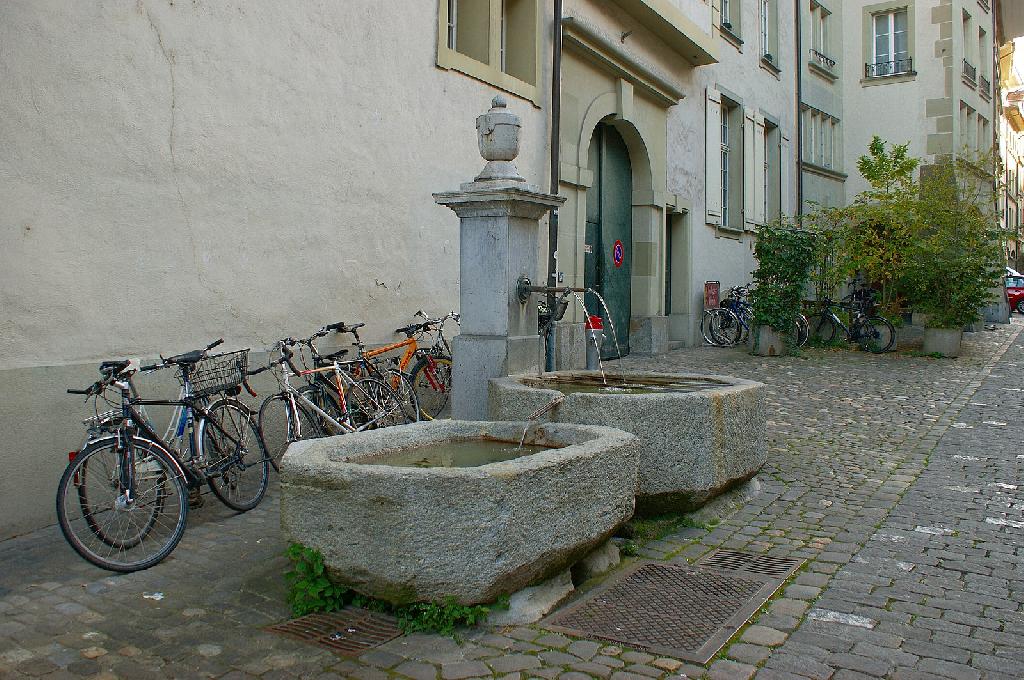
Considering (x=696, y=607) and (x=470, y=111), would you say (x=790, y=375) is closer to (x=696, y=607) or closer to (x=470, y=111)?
(x=470, y=111)

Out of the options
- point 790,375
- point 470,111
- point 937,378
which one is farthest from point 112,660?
point 937,378

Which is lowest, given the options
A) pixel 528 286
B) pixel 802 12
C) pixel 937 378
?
pixel 937 378

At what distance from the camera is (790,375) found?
39.2 ft

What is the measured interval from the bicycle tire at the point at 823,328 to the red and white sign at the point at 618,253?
4.19 m

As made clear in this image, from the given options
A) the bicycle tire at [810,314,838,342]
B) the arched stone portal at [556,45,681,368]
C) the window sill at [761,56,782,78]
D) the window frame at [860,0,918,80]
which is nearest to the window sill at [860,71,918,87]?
the window frame at [860,0,918,80]

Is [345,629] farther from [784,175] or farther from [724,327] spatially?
[784,175]

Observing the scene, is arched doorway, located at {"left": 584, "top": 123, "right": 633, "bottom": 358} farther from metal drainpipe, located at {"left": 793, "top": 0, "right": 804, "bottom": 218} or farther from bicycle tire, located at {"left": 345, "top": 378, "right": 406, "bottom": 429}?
metal drainpipe, located at {"left": 793, "top": 0, "right": 804, "bottom": 218}

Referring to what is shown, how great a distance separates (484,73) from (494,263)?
163 inches

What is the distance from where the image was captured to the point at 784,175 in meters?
20.0

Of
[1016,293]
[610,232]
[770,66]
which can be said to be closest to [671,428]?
[610,232]

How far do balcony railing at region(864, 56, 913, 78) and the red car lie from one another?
949 cm

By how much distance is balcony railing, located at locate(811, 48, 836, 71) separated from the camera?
2192 centimetres

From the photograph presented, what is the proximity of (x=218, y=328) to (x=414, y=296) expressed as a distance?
8.20 feet

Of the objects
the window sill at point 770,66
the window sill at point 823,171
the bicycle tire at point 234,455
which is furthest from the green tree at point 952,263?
the bicycle tire at point 234,455
